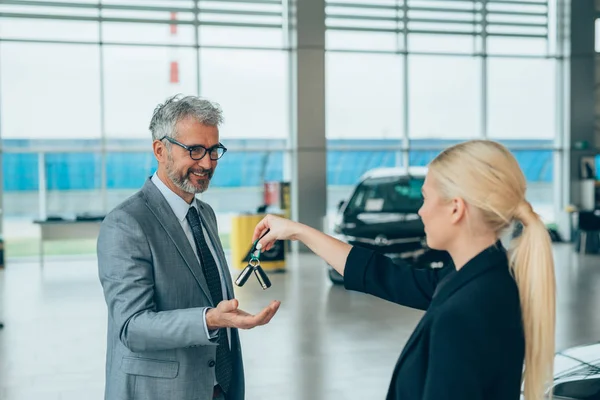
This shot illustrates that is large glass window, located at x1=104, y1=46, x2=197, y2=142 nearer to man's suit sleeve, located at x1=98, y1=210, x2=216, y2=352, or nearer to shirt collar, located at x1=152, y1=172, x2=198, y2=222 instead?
shirt collar, located at x1=152, y1=172, x2=198, y2=222

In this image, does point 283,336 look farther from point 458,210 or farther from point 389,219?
point 458,210

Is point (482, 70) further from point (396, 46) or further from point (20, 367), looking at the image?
point (20, 367)

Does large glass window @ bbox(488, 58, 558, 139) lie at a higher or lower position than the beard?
higher

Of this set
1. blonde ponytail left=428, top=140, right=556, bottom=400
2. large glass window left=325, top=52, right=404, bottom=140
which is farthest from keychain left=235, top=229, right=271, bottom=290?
large glass window left=325, top=52, right=404, bottom=140

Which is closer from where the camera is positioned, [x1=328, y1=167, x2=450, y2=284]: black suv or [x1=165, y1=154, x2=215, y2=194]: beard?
[x1=165, y1=154, x2=215, y2=194]: beard

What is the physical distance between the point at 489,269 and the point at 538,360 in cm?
23

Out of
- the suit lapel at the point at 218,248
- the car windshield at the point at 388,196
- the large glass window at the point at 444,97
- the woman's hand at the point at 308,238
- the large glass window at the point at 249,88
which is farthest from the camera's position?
the large glass window at the point at 444,97

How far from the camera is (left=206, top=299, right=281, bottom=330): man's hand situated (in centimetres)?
171

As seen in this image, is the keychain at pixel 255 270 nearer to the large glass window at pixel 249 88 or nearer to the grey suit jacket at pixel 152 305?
the grey suit jacket at pixel 152 305

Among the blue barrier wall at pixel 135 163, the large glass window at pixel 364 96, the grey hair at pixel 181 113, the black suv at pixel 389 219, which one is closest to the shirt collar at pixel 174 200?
the grey hair at pixel 181 113

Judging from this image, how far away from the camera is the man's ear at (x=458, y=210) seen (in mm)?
1445

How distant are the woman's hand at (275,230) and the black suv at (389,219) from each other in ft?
19.1

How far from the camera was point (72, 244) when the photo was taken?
17594 millimetres

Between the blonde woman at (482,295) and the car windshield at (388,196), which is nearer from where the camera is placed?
the blonde woman at (482,295)
